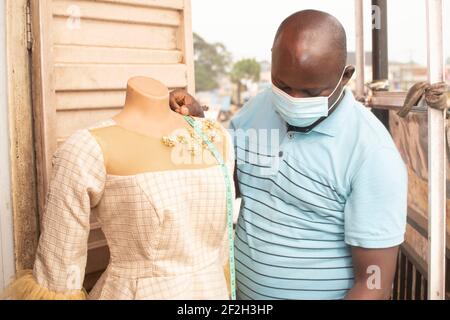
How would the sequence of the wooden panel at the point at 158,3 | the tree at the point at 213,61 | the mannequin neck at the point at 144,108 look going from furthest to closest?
1. the tree at the point at 213,61
2. the wooden panel at the point at 158,3
3. the mannequin neck at the point at 144,108

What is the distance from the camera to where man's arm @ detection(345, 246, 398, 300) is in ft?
4.80

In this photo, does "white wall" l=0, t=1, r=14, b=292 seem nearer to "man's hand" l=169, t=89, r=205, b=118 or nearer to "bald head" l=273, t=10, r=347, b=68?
"man's hand" l=169, t=89, r=205, b=118

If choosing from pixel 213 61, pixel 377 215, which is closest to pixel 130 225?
pixel 377 215

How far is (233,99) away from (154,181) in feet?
104

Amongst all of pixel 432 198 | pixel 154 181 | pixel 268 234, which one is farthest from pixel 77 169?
pixel 432 198

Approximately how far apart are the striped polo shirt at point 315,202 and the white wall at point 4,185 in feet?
2.62

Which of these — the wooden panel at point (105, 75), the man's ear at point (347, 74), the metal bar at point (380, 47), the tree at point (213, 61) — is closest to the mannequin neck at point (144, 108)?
the wooden panel at point (105, 75)

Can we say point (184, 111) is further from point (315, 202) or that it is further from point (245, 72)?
point (245, 72)

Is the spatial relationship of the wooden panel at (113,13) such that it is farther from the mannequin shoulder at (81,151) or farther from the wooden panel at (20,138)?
the mannequin shoulder at (81,151)

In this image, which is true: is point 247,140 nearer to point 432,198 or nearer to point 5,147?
point 432,198

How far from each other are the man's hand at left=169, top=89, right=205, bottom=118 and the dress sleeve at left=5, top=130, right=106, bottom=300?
43cm

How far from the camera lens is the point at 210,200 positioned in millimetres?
1424

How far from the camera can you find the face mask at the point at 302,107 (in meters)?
1.51

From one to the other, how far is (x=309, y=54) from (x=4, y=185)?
1.11 meters
